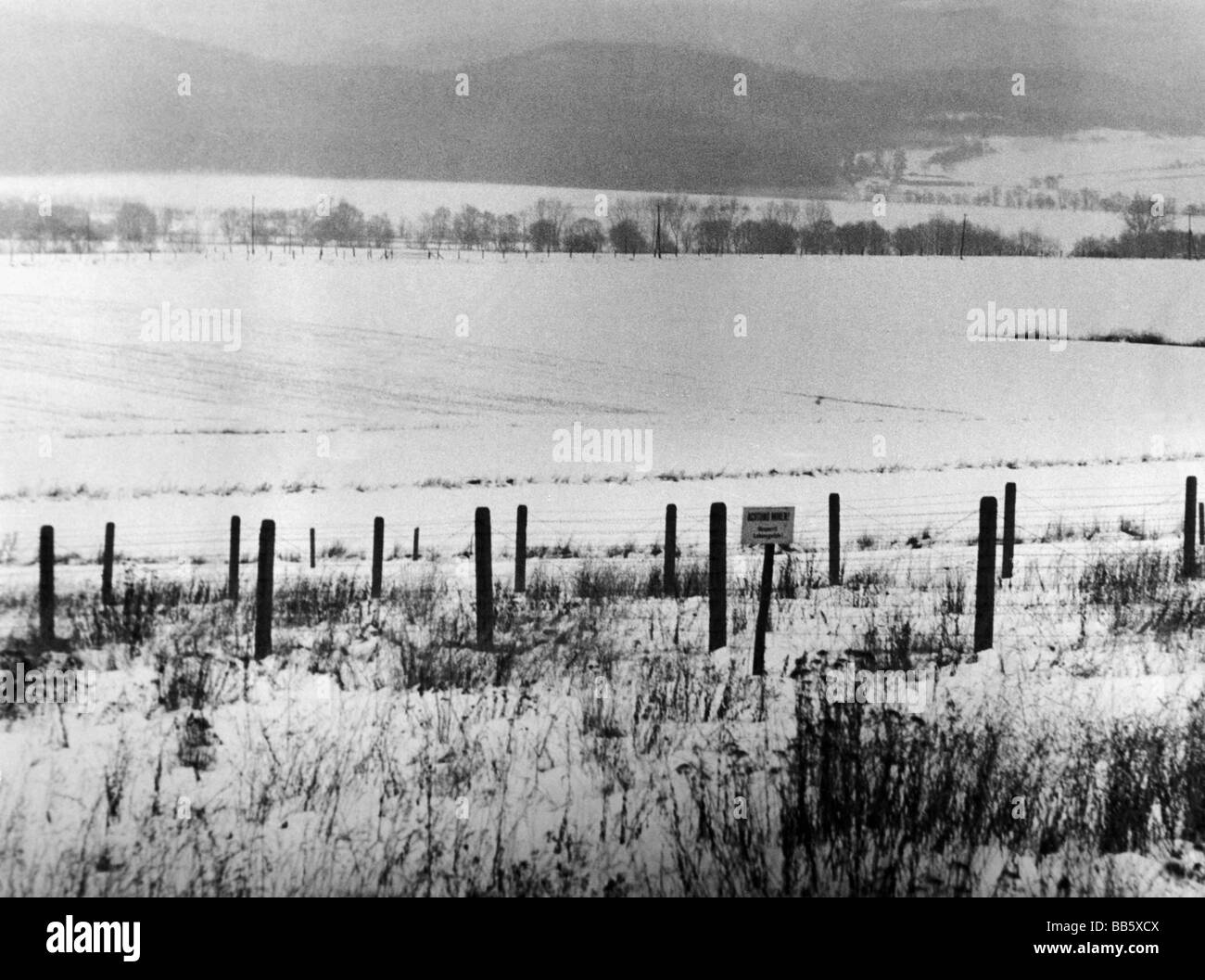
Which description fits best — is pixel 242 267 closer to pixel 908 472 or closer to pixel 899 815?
pixel 899 815

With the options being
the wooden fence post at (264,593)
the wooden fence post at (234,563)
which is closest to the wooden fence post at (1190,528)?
the wooden fence post at (264,593)

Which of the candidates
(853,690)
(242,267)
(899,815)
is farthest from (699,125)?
(899,815)

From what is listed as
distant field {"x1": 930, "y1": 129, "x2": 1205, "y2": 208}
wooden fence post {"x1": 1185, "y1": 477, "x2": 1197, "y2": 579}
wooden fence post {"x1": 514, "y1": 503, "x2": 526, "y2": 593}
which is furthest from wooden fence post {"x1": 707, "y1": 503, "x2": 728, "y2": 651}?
wooden fence post {"x1": 1185, "y1": 477, "x2": 1197, "y2": 579}
